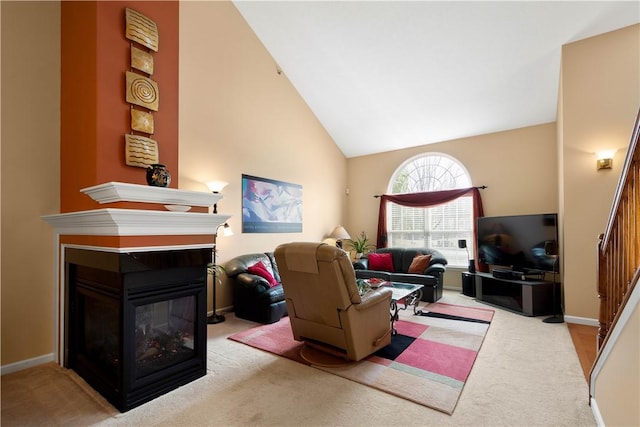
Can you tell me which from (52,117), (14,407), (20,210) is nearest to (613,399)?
(14,407)

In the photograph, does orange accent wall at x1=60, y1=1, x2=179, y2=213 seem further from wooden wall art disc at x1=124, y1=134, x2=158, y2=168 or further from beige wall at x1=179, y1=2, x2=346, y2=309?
beige wall at x1=179, y1=2, x2=346, y2=309

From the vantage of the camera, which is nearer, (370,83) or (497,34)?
(497,34)

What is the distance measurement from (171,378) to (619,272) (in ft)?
10.2

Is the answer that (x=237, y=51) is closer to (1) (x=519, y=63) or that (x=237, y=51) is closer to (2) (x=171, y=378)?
(1) (x=519, y=63)

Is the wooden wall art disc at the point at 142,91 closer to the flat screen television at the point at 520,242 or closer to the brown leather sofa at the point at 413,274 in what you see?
the brown leather sofa at the point at 413,274

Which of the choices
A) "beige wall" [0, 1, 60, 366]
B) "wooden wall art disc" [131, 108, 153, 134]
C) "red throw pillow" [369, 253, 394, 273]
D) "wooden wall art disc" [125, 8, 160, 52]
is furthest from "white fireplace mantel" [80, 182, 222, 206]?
"red throw pillow" [369, 253, 394, 273]

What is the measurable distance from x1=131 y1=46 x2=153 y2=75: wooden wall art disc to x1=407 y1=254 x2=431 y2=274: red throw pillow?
469 cm

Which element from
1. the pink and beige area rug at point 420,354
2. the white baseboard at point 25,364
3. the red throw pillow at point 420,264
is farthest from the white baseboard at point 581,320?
the white baseboard at point 25,364

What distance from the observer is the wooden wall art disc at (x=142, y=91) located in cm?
240

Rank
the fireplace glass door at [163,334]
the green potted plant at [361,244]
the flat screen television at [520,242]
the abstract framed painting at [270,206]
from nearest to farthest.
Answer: the fireplace glass door at [163,334] → the flat screen television at [520,242] → the abstract framed painting at [270,206] → the green potted plant at [361,244]

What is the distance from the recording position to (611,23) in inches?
140

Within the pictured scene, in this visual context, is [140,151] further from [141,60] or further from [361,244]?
[361,244]

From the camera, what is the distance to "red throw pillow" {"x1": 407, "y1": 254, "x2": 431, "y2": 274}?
528 centimetres

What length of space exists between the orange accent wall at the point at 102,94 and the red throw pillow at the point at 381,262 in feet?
13.8
